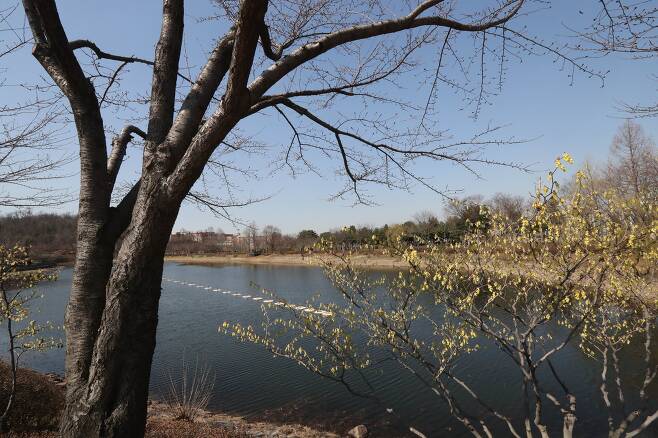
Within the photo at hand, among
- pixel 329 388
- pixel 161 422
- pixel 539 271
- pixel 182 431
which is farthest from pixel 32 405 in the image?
pixel 539 271

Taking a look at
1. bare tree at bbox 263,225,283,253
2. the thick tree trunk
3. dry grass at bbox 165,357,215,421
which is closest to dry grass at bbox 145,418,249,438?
dry grass at bbox 165,357,215,421

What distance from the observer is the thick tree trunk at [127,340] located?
6.40 feet

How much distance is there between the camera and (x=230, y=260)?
225 ft

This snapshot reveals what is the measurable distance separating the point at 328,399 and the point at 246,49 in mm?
9816

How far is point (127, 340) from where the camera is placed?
78.8 inches

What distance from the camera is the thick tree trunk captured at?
1949mm

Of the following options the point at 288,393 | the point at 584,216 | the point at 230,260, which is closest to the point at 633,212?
the point at 584,216

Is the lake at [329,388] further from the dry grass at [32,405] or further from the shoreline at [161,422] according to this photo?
the dry grass at [32,405]

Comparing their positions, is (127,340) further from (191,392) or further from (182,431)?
(191,392)

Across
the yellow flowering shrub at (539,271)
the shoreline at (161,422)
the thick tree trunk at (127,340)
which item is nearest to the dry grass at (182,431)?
the shoreline at (161,422)

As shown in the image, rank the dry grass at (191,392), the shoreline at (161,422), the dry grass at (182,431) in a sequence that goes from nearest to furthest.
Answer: the shoreline at (161,422)
the dry grass at (182,431)
the dry grass at (191,392)

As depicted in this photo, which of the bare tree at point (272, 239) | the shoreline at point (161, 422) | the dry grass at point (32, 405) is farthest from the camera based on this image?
the bare tree at point (272, 239)

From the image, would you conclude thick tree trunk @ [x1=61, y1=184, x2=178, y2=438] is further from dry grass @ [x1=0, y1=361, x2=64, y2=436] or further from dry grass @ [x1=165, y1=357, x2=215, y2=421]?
dry grass @ [x1=165, y1=357, x2=215, y2=421]

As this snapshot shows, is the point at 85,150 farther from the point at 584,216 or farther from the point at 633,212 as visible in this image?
the point at 633,212
